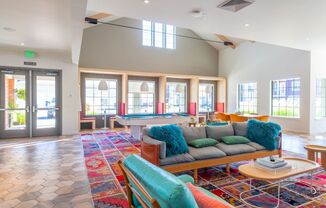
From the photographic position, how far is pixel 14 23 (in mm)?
4242

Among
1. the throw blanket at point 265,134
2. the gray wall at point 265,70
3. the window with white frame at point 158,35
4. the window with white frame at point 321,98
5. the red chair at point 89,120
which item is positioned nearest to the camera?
→ the throw blanket at point 265,134

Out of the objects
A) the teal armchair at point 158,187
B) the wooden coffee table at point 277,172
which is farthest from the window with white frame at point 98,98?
the teal armchair at point 158,187

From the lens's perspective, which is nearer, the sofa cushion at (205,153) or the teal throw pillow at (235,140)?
the sofa cushion at (205,153)

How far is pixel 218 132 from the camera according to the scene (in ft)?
13.4

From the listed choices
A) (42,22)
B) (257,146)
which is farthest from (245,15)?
(42,22)

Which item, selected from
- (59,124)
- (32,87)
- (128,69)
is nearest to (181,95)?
(128,69)

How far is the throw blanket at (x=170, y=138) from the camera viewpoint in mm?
3229

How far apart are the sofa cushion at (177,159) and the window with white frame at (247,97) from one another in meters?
7.71

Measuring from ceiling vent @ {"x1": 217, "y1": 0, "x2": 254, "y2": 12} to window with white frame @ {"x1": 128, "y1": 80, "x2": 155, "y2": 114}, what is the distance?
637cm

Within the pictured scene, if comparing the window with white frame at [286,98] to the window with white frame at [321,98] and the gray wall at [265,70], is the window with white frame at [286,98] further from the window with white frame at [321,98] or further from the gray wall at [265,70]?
the window with white frame at [321,98]

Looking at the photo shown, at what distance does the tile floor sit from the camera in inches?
106

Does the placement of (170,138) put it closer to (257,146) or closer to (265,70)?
(257,146)

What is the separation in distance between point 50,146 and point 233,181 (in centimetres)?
482

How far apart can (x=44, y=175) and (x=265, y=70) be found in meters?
9.17
